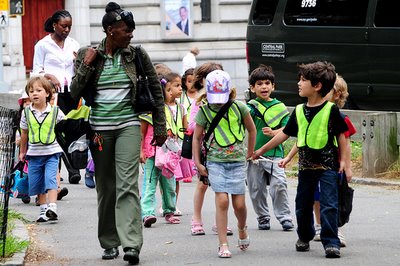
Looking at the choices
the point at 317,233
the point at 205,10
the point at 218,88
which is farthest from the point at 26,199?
the point at 205,10

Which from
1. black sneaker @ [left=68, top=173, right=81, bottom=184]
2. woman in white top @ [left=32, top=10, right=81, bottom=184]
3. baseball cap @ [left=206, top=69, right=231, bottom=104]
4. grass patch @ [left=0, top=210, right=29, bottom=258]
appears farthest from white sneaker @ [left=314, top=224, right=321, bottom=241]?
black sneaker @ [left=68, top=173, right=81, bottom=184]

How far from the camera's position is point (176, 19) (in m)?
35.8

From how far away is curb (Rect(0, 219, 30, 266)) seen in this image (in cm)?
920

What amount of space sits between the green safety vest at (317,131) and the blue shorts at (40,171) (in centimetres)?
333

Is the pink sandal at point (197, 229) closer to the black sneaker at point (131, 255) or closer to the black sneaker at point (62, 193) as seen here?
the black sneaker at point (131, 255)

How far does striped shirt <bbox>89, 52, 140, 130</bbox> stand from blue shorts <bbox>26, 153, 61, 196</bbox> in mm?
2755

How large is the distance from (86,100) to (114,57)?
1.32 feet

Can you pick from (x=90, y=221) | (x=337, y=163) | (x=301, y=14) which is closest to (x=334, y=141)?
(x=337, y=163)

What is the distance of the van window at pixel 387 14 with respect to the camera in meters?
18.1

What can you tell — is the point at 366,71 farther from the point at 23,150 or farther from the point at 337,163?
the point at 337,163

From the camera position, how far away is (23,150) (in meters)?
12.1

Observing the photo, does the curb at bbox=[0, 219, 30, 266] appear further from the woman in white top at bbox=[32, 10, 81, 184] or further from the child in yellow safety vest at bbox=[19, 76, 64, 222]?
the woman in white top at bbox=[32, 10, 81, 184]

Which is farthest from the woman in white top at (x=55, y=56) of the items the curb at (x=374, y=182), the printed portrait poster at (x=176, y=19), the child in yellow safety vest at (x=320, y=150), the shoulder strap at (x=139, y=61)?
the printed portrait poster at (x=176, y=19)

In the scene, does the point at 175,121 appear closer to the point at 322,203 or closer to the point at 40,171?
the point at 40,171
